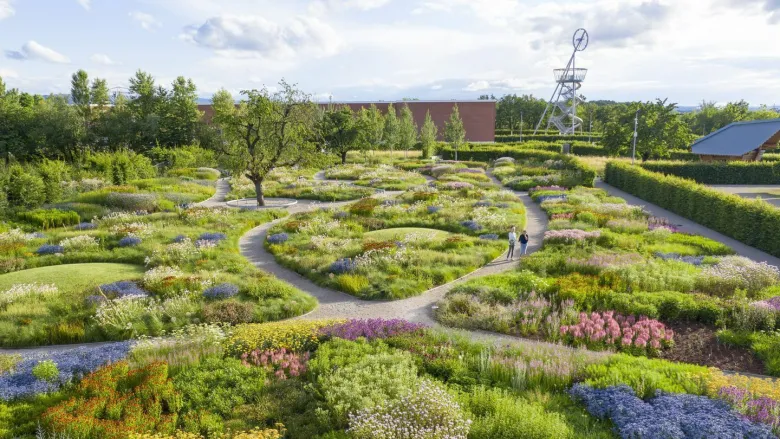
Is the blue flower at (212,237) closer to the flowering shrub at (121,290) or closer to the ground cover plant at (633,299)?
the flowering shrub at (121,290)

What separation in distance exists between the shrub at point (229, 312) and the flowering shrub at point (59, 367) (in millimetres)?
2006

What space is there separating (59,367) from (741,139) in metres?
55.0

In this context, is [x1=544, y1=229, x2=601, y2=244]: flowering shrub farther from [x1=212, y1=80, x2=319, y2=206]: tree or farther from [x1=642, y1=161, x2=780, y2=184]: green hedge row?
[x1=642, y1=161, x2=780, y2=184]: green hedge row

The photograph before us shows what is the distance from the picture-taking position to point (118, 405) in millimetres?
7250

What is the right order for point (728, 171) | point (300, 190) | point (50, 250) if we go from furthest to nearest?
1. point (728, 171)
2. point (300, 190)
3. point (50, 250)

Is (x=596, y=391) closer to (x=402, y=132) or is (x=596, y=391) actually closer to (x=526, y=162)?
(x=526, y=162)

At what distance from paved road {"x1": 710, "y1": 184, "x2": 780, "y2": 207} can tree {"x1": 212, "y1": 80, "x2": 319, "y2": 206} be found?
26058mm

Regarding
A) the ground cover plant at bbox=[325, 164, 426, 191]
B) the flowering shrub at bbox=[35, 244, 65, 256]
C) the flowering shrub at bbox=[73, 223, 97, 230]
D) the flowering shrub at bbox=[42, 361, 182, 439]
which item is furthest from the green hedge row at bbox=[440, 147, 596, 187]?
the flowering shrub at bbox=[42, 361, 182, 439]

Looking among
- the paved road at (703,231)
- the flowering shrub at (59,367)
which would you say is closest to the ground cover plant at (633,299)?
the paved road at (703,231)

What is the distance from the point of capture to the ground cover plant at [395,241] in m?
14.4

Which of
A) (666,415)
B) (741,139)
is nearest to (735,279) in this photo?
(666,415)

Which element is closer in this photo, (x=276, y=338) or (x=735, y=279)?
(x=276, y=338)

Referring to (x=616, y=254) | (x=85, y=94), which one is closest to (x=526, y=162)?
(x=616, y=254)

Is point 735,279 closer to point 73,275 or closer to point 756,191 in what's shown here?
point 73,275
